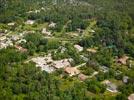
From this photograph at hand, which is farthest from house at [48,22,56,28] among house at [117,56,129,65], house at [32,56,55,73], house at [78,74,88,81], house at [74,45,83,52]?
house at [78,74,88,81]

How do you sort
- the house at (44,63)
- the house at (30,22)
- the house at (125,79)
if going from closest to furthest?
1. the house at (125,79)
2. the house at (44,63)
3. the house at (30,22)

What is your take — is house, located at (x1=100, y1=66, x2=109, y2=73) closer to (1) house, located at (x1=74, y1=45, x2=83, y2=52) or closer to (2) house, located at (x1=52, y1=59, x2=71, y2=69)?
(2) house, located at (x1=52, y1=59, x2=71, y2=69)

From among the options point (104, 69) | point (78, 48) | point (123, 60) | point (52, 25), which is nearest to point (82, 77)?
point (104, 69)

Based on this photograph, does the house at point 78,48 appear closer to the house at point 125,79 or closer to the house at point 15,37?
the house at point 15,37

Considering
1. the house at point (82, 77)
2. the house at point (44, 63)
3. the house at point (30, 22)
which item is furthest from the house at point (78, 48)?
the house at point (30, 22)

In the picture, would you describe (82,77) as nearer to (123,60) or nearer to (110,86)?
(110,86)

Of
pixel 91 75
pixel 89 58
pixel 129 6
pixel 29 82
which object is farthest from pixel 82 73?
pixel 129 6

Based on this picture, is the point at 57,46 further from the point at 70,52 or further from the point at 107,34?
the point at 107,34

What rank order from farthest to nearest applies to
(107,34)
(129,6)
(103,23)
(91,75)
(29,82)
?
(129,6), (103,23), (107,34), (91,75), (29,82)

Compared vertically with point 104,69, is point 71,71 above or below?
above

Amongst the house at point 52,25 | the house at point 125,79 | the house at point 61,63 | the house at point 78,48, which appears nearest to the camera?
the house at point 125,79

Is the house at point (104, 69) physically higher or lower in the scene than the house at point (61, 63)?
lower
